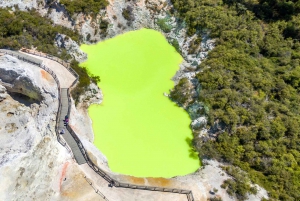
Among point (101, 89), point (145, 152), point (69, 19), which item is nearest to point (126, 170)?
point (145, 152)

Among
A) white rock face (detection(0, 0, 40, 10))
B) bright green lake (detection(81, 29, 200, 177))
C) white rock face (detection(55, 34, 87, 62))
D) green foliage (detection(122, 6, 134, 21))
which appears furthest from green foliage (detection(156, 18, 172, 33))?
white rock face (detection(0, 0, 40, 10))

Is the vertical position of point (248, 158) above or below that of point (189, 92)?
below

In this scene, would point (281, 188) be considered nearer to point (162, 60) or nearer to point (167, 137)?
point (167, 137)

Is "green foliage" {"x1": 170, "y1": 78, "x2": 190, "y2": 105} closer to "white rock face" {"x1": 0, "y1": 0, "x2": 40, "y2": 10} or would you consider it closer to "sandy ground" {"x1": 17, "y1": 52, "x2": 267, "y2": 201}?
"sandy ground" {"x1": 17, "y1": 52, "x2": 267, "y2": 201}

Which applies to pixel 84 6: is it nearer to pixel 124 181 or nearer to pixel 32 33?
pixel 32 33

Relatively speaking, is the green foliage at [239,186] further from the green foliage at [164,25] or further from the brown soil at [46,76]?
the green foliage at [164,25]

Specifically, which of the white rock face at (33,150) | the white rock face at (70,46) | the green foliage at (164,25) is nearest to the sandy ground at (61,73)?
the white rock face at (33,150)
